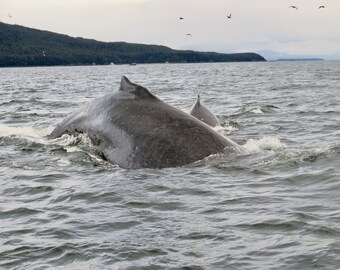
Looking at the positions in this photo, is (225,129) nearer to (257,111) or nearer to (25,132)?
(25,132)

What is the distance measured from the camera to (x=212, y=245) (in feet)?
22.1

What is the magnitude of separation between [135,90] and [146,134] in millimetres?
1435

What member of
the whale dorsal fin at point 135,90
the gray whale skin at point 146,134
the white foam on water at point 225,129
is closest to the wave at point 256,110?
the white foam on water at point 225,129

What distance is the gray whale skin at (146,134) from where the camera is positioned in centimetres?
1014

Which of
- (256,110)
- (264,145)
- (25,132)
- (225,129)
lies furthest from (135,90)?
(256,110)

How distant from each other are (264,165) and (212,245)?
14.6ft

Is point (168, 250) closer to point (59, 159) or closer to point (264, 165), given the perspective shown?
point (264, 165)

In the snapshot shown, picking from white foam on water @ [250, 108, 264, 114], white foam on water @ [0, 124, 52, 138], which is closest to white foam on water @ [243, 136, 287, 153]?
white foam on water @ [0, 124, 52, 138]

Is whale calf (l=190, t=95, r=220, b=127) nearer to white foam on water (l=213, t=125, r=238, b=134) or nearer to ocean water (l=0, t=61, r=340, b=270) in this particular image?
white foam on water (l=213, t=125, r=238, b=134)

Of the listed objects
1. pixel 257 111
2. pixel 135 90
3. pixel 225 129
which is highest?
pixel 135 90

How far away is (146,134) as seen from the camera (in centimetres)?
1034

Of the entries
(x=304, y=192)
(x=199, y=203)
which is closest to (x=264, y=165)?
(x=304, y=192)

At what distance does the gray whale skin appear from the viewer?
10141 millimetres

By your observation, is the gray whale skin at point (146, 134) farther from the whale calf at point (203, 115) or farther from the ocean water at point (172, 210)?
the whale calf at point (203, 115)
